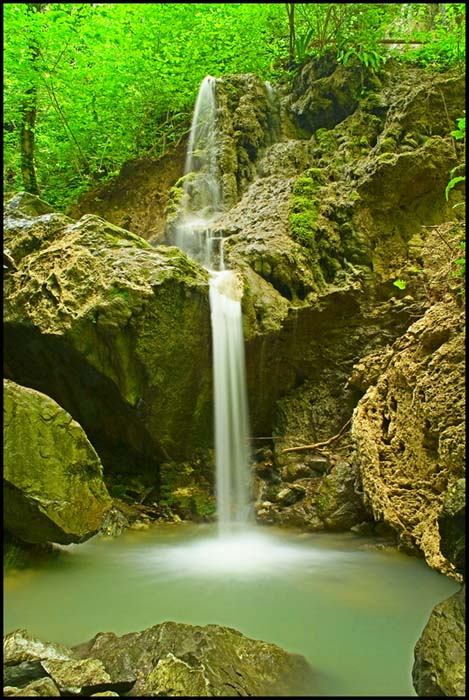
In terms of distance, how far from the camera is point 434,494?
4176 mm

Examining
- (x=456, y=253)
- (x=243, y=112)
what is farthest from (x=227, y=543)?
(x=243, y=112)

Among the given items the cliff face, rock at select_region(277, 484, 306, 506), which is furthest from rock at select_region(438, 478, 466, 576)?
rock at select_region(277, 484, 306, 506)

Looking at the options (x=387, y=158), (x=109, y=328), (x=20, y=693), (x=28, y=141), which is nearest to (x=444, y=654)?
(x=20, y=693)

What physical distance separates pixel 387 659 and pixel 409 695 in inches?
16.1

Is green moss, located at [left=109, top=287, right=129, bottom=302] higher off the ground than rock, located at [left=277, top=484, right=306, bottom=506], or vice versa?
green moss, located at [left=109, top=287, right=129, bottom=302]

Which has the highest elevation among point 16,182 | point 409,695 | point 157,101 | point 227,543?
point 157,101

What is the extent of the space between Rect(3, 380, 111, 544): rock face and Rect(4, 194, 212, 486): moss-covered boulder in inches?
Answer: 80.5

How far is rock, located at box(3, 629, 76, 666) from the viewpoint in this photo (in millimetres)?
2539

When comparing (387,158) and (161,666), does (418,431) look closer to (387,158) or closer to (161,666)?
(161,666)

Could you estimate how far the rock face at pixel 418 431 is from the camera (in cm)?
397

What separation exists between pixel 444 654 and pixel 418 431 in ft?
8.08

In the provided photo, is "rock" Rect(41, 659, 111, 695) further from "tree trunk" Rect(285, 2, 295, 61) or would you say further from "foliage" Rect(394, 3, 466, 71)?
"foliage" Rect(394, 3, 466, 71)

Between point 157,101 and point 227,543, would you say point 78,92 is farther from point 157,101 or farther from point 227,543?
point 227,543

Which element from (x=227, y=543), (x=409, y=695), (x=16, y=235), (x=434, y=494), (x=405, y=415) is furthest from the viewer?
(x=16, y=235)
